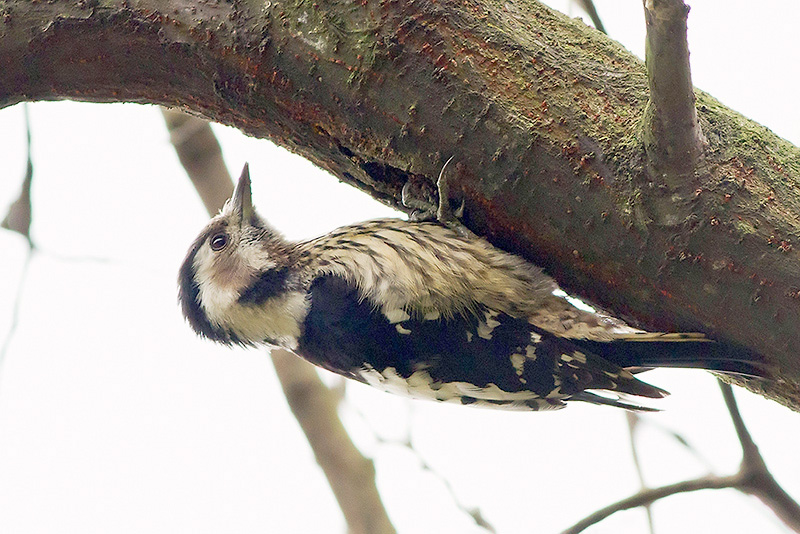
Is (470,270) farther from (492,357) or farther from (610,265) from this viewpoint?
(610,265)

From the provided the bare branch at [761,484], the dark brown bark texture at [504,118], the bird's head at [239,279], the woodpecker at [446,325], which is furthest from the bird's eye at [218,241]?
the bare branch at [761,484]

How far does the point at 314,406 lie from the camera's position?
3031 mm

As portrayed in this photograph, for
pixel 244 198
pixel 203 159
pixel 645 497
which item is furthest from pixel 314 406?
pixel 645 497

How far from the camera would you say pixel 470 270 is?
2.38 m

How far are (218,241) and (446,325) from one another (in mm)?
1036

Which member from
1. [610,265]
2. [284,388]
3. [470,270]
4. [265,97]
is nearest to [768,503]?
[610,265]

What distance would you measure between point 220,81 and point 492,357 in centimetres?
115

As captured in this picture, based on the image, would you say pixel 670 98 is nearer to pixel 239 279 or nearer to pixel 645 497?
pixel 645 497

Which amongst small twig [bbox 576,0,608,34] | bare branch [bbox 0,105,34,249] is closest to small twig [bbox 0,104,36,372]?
bare branch [bbox 0,105,34,249]

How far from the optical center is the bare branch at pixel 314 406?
291cm

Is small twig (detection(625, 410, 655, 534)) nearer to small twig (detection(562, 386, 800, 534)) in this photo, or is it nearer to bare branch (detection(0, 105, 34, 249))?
small twig (detection(562, 386, 800, 534))

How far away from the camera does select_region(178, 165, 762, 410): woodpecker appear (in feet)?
7.50

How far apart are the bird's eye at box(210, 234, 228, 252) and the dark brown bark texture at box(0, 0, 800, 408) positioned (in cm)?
69

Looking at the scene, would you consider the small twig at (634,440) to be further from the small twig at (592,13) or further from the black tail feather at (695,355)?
the small twig at (592,13)
